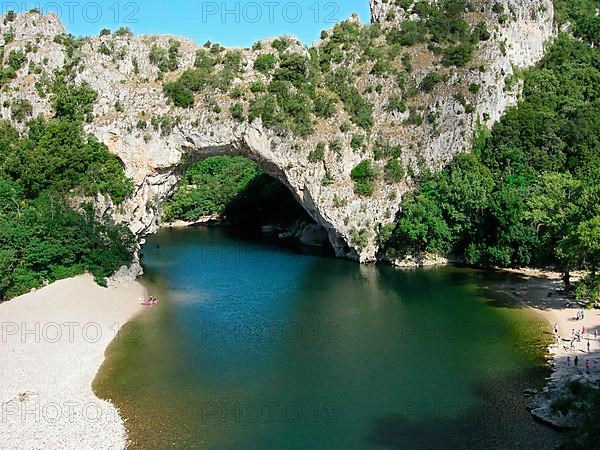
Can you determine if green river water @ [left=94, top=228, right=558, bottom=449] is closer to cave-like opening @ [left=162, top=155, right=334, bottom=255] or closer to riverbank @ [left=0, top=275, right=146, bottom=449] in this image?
riverbank @ [left=0, top=275, right=146, bottom=449]

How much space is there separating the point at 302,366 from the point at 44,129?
32778 millimetres

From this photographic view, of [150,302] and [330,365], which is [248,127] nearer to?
[150,302]

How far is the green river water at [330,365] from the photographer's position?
21.4 metres

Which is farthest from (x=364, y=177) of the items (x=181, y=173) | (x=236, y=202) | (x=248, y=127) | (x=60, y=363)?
(x=60, y=363)

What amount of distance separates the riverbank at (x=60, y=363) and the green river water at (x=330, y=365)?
3.26 feet

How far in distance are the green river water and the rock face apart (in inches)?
370

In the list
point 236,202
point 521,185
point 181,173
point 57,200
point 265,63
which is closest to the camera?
point 57,200

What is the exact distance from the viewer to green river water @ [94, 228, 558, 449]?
2136 cm

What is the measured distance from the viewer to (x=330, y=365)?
1090 inches

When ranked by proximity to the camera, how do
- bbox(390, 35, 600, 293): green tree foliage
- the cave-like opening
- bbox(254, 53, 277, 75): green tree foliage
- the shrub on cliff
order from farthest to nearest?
1. the cave-like opening
2. bbox(254, 53, 277, 75): green tree foliage
3. the shrub on cliff
4. bbox(390, 35, 600, 293): green tree foliage

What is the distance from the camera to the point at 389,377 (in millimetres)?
26031

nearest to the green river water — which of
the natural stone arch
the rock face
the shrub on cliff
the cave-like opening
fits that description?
the natural stone arch

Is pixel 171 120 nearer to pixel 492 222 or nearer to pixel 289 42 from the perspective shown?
pixel 289 42

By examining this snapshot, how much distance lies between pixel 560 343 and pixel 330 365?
1215 centimetres
